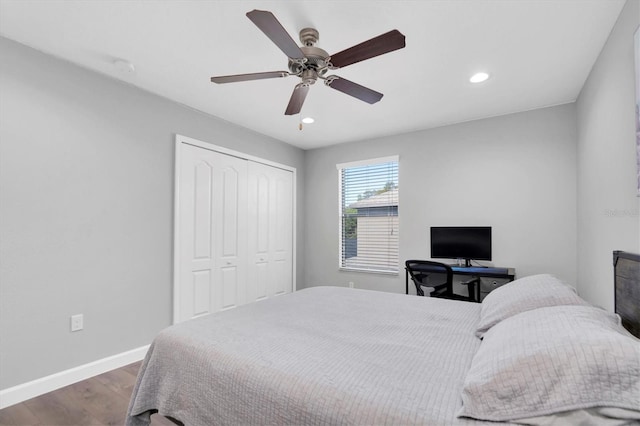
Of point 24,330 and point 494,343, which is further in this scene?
point 24,330

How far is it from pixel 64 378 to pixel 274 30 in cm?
297

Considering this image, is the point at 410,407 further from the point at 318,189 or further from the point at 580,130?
the point at 318,189

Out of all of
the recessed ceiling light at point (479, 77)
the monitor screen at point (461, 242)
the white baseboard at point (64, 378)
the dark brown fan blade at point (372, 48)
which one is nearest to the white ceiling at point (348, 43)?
the recessed ceiling light at point (479, 77)

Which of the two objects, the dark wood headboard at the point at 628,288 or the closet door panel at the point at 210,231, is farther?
the closet door panel at the point at 210,231

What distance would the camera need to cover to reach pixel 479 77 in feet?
9.10

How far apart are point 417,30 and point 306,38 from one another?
0.75 metres

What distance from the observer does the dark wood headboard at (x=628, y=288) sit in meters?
1.56

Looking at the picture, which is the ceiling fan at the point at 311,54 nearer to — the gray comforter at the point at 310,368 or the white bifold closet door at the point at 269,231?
the gray comforter at the point at 310,368

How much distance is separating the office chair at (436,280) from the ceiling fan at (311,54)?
1.90 meters

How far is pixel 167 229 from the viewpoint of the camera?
3.24 m

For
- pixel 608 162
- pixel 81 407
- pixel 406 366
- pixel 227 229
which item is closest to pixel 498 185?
pixel 608 162

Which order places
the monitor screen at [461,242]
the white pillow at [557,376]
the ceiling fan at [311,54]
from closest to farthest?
the white pillow at [557,376] → the ceiling fan at [311,54] → the monitor screen at [461,242]

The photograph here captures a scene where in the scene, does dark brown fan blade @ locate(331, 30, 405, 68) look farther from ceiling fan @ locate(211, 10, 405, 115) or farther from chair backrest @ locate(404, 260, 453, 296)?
chair backrest @ locate(404, 260, 453, 296)

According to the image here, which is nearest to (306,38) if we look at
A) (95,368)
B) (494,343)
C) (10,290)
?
(494,343)
